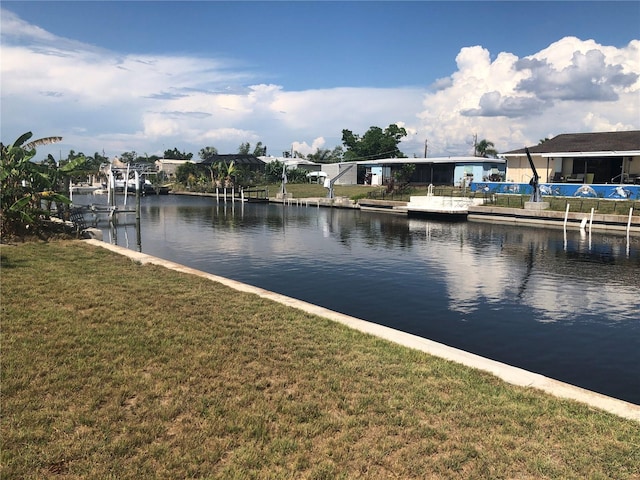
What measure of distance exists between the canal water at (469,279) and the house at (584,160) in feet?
45.6

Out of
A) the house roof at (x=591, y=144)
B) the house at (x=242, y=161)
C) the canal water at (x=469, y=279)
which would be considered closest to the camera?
the canal water at (x=469, y=279)

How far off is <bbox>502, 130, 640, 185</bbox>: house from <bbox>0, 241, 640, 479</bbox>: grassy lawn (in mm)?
42844

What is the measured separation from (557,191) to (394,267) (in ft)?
94.5

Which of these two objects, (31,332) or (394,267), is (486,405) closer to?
(31,332)

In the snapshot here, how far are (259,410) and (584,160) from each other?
49.4m

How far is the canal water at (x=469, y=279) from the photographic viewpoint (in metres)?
10.6

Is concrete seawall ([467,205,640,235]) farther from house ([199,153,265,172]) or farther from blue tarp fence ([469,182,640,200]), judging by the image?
house ([199,153,265,172])

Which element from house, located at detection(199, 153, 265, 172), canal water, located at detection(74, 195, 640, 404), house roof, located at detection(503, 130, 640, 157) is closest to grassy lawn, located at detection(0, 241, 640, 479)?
canal water, located at detection(74, 195, 640, 404)

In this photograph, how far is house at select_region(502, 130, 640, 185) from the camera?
140 feet

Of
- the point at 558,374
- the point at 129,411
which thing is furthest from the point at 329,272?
the point at 129,411

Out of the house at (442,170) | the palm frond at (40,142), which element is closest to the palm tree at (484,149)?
the house at (442,170)

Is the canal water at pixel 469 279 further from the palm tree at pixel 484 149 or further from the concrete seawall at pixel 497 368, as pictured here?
the palm tree at pixel 484 149

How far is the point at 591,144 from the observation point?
45.9 metres

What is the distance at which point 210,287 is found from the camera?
11.2 metres
